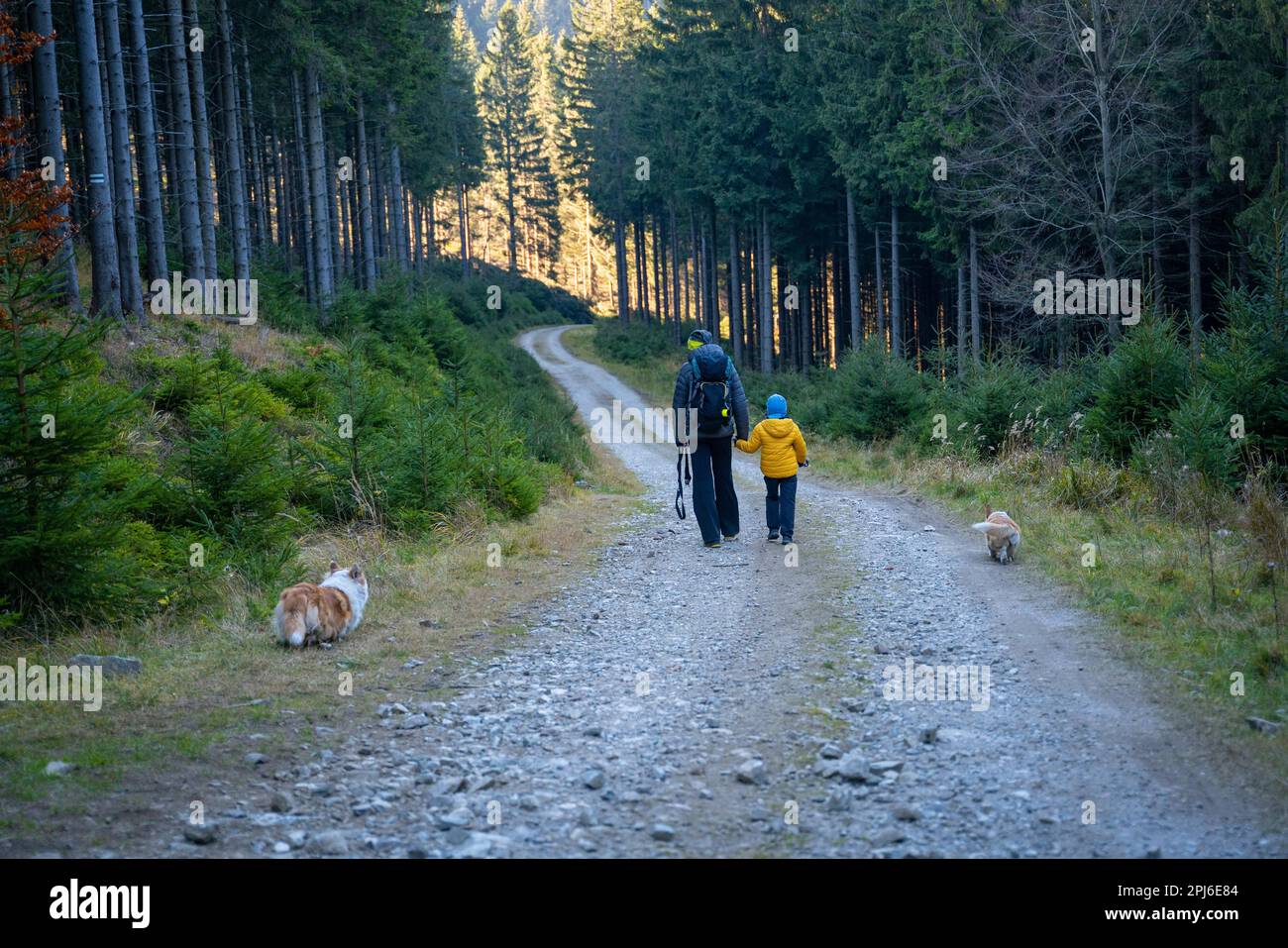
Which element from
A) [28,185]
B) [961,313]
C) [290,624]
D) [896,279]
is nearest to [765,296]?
[896,279]

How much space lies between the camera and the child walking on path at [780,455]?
12.2 metres

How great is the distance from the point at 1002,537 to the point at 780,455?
292 cm

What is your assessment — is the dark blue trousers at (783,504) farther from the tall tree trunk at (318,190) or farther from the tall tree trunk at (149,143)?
the tall tree trunk at (318,190)

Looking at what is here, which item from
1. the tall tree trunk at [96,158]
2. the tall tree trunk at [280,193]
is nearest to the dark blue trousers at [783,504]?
the tall tree trunk at [96,158]

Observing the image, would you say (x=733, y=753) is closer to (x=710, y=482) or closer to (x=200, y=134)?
(x=710, y=482)

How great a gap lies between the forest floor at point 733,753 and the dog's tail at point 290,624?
0.80 ft

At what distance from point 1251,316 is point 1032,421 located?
4.56 m

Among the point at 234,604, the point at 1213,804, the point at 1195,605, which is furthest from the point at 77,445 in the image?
the point at 1195,605

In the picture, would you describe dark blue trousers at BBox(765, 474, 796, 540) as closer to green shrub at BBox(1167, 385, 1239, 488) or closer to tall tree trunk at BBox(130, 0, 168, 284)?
green shrub at BBox(1167, 385, 1239, 488)

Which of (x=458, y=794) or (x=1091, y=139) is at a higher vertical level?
(x=1091, y=139)

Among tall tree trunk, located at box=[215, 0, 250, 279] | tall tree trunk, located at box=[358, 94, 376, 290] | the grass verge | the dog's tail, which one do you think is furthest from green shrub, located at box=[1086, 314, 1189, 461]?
tall tree trunk, located at box=[358, 94, 376, 290]

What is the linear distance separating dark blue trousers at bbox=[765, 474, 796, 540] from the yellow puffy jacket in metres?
0.15
